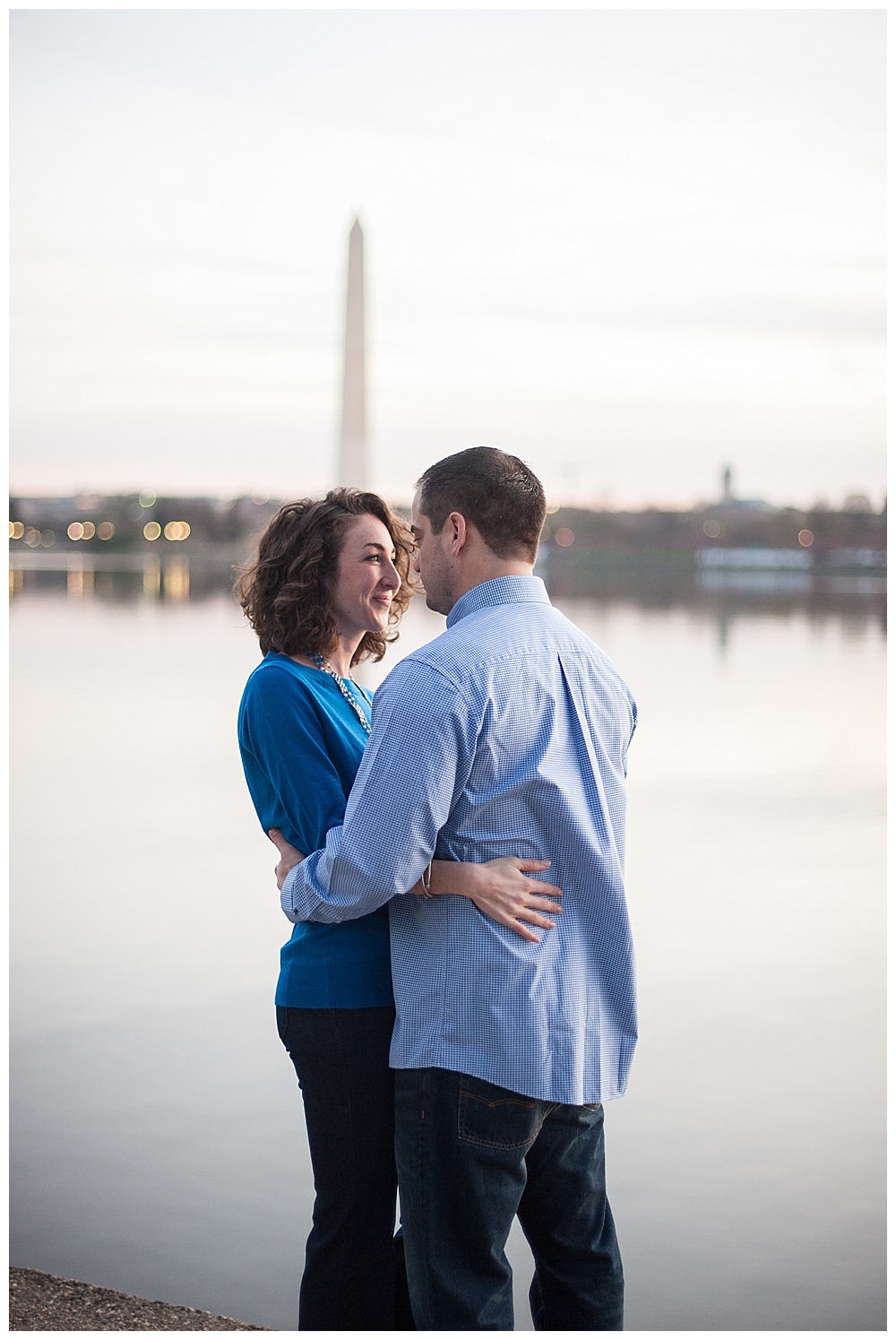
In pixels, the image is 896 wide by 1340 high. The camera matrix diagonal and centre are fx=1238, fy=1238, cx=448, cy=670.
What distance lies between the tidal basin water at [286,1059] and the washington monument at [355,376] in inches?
650

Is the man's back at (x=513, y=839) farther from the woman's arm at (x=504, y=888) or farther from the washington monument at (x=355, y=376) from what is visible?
the washington monument at (x=355, y=376)

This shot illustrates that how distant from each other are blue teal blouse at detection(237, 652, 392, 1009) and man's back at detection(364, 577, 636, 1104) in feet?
0.41

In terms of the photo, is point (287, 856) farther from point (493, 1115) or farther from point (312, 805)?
point (493, 1115)

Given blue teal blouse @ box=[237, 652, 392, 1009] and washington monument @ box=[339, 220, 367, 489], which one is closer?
blue teal blouse @ box=[237, 652, 392, 1009]

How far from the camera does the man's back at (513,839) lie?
1.48 m

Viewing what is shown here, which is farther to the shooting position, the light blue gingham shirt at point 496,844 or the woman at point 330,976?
the woman at point 330,976

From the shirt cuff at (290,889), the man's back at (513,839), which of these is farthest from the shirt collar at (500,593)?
the shirt cuff at (290,889)

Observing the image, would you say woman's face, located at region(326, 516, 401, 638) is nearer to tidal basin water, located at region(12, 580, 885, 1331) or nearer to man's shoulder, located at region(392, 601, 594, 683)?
man's shoulder, located at region(392, 601, 594, 683)

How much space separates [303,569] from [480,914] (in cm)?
62

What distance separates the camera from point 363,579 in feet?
6.17

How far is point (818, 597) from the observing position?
42062 millimetres

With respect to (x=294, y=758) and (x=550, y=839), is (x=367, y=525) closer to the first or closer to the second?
(x=294, y=758)

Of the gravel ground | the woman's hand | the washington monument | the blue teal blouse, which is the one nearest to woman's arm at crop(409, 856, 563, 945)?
the woman's hand

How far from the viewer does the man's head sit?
1588mm
